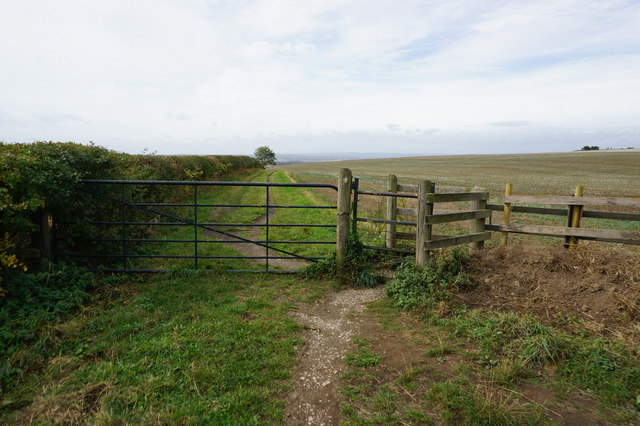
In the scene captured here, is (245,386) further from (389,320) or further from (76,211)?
(76,211)

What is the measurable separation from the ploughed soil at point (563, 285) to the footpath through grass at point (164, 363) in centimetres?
292

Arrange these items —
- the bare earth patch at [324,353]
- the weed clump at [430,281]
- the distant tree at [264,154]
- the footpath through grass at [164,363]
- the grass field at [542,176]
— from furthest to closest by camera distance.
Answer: the distant tree at [264,154] < the grass field at [542,176] < the weed clump at [430,281] < the bare earth patch at [324,353] < the footpath through grass at [164,363]

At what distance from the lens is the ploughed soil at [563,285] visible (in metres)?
4.06

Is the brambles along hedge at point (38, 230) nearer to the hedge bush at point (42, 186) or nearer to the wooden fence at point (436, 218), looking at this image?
the hedge bush at point (42, 186)

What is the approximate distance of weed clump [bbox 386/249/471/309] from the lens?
16.3 ft

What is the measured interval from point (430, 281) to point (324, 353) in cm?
220

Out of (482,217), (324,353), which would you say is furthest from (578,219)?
(324,353)

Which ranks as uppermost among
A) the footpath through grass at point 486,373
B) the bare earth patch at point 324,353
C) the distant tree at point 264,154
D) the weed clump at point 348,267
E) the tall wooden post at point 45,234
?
the distant tree at point 264,154

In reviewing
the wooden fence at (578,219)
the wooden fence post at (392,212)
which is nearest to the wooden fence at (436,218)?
the wooden fence post at (392,212)

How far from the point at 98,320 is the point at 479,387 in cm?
436

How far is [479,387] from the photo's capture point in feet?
10.2

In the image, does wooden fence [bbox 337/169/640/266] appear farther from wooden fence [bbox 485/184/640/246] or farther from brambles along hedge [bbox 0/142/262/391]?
brambles along hedge [bbox 0/142/262/391]

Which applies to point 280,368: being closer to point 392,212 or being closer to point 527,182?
point 392,212

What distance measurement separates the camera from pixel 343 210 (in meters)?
6.18
